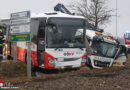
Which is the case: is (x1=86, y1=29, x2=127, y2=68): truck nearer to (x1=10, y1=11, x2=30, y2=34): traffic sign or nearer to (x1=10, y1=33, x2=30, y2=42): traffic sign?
(x1=10, y1=33, x2=30, y2=42): traffic sign

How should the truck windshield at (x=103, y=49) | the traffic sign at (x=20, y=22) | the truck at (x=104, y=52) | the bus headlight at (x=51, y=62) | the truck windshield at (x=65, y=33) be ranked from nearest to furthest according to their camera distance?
1. the traffic sign at (x=20, y=22)
2. the bus headlight at (x=51, y=62)
3. the truck windshield at (x=65, y=33)
4. the truck at (x=104, y=52)
5. the truck windshield at (x=103, y=49)

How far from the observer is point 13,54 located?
15.4 m

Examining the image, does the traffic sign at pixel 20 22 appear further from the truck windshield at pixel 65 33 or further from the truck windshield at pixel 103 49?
the truck windshield at pixel 103 49

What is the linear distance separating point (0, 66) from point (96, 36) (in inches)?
218

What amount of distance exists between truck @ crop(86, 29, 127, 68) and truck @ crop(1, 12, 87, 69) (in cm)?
104

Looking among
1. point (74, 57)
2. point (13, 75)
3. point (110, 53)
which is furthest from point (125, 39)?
point (13, 75)

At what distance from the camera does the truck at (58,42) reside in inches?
450

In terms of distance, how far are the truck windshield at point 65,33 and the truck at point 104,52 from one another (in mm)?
1423

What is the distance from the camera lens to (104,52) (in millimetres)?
13625

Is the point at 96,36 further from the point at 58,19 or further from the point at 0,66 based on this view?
the point at 0,66

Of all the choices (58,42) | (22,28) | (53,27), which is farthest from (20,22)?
(58,42)

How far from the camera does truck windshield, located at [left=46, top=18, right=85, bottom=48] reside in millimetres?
11484

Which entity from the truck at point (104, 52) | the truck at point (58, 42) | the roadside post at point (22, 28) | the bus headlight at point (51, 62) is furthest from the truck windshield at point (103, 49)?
the roadside post at point (22, 28)

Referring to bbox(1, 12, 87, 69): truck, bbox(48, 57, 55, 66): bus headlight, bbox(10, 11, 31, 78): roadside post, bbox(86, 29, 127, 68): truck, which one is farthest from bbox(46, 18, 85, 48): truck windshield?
bbox(10, 11, 31, 78): roadside post
